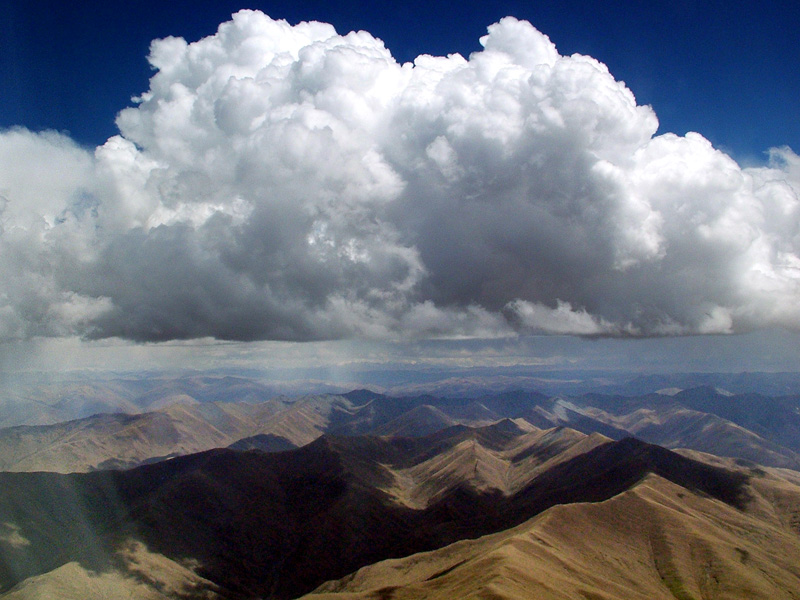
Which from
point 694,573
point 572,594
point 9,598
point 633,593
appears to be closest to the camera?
point 572,594

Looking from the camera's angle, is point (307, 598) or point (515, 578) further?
point (307, 598)

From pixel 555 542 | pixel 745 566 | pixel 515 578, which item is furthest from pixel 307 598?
pixel 745 566

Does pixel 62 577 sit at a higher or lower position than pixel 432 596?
lower

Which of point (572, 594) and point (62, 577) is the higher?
point (572, 594)

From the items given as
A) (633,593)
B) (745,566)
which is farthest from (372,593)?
(745,566)

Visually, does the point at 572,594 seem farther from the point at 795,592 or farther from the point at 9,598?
the point at 9,598

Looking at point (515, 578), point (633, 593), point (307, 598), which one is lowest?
point (307, 598)

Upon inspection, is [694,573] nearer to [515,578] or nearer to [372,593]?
[515,578]

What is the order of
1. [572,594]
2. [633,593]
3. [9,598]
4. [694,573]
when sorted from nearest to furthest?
1. [572,594]
2. [633,593]
3. [9,598]
4. [694,573]

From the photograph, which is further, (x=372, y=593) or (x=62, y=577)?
(x=62, y=577)
